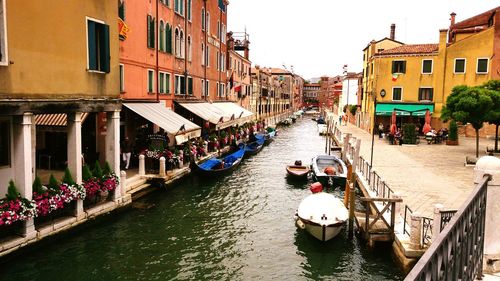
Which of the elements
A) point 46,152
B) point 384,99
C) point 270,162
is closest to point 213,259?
point 46,152

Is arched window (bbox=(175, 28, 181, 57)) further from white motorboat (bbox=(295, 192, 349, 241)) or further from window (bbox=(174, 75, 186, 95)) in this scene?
white motorboat (bbox=(295, 192, 349, 241))

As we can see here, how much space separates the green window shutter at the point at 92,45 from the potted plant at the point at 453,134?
1105 inches

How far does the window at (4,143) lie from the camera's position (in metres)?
11.7

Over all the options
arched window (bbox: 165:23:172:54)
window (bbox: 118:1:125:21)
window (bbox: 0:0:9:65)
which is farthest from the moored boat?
arched window (bbox: 165:23:172:54)

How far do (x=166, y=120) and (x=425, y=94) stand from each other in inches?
1133

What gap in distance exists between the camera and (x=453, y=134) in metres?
32.2

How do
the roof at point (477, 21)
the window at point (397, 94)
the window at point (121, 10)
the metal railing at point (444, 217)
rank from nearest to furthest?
the metal railing at point (444, 217), the window at point (121, 10), the window at point (397, 94), the roof at point (477, 21)

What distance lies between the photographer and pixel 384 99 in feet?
134

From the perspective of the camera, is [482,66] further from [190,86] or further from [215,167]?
[215,167]

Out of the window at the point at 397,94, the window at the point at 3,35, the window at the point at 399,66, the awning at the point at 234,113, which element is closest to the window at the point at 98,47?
the window at the point at 3,35

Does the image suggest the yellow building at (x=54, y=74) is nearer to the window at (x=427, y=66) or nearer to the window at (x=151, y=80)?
the window at (x=151, y=80)

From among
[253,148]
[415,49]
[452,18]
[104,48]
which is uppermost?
[452,18]

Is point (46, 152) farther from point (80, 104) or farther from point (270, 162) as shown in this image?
point (270, 162)

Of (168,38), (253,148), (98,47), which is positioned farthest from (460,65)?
(98,47)
